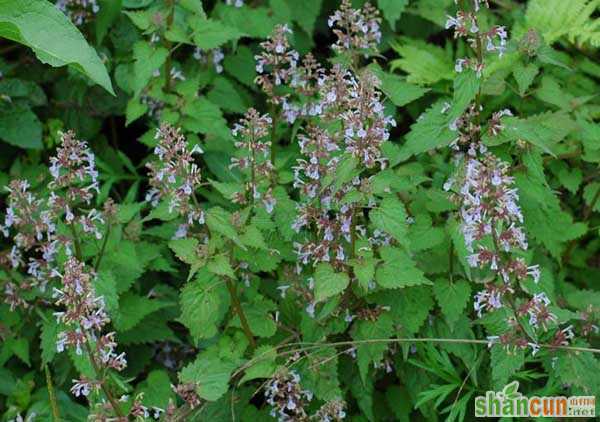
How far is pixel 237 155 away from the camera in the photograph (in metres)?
3.75

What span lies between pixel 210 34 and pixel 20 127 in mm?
1220

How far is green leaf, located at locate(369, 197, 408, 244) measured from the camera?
3.04 meters

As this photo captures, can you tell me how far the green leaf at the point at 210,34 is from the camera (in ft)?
13.0

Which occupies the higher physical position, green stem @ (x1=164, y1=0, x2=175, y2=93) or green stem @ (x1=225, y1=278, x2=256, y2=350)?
green stem @ (x1=164, y1=0, x2=175, y2=93)

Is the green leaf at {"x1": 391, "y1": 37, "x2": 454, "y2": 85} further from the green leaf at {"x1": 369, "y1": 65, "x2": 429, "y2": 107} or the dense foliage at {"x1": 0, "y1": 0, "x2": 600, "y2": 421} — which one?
the green leaf at {"x1": 369, "y1": 65, "x2": 429, "y2": 107}

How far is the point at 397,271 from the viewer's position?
3182mm

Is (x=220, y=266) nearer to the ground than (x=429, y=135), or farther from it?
nearer to the ground

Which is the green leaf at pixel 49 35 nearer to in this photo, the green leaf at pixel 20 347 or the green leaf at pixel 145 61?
the green leaf at pixel 145 61

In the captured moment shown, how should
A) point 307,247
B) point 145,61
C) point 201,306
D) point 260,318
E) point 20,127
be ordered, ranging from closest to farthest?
point 201,306 < point 307,247 < point 260,318 < point 145,61 < point 20,127

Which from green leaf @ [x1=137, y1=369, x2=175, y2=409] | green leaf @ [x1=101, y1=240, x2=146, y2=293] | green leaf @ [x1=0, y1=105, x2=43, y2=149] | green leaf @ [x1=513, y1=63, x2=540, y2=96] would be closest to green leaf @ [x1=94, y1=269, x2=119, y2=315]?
green leaf @ [x1=101, y1=240, x2=146, y2=293]

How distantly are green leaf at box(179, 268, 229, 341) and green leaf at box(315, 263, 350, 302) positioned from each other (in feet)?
1.25

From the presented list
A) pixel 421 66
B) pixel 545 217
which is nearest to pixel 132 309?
pixel 545 217

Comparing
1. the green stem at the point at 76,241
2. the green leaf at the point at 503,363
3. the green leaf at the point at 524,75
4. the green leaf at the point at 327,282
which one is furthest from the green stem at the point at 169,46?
the green leaf at the point at 503,363

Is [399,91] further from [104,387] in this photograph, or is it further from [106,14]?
[106,14]
